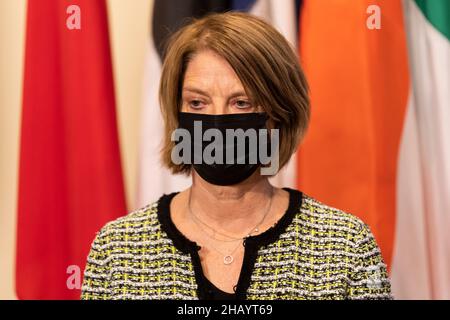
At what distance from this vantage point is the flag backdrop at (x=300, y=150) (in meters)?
1.79

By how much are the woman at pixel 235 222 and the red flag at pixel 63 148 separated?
0.45 meters

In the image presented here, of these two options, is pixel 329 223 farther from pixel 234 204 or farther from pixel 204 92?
pixel 204 92

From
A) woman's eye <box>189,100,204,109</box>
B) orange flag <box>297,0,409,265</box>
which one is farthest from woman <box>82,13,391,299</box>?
orange flag <box>297,0,409,265</box>

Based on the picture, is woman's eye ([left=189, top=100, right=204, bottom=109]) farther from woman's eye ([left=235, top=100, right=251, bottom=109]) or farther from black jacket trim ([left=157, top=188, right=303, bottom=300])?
black jacket trim ([left=157, top=188, right=303, bottom=300])

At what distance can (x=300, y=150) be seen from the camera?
184 centimetres

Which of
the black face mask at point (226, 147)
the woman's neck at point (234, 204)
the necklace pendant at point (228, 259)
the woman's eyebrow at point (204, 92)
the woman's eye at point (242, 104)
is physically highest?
the woman's eyebrow at point (204, 92)

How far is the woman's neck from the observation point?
135cm

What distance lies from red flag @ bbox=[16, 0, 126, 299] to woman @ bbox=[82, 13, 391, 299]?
45cm

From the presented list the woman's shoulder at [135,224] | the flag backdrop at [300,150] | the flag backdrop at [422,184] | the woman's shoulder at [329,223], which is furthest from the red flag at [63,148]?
the flag backdrop at [422,184]

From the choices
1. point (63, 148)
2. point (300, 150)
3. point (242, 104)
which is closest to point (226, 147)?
point (242, 104)

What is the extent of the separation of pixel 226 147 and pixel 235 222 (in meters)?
0.16

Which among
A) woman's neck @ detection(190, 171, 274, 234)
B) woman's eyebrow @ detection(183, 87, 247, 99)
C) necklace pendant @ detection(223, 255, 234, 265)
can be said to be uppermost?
woman's eyebrow @ detection(183, 87, 247, 99)

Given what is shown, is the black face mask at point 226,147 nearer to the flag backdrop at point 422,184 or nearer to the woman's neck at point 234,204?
the woman's neck at point 234,204

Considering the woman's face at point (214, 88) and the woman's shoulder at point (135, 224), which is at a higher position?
the woman's face at point (214, 88)
